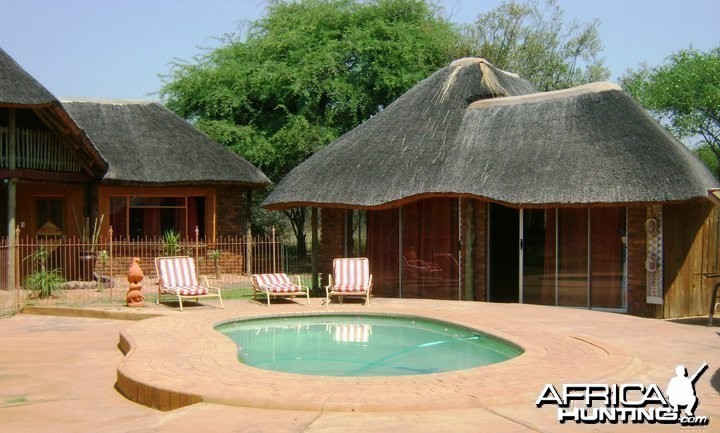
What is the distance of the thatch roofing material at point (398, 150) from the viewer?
14766 mm

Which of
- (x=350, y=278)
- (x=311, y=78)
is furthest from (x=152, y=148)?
(x=350, y=278)

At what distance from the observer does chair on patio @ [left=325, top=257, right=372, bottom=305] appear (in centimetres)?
1360

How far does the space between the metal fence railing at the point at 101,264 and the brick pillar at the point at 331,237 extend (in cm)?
100

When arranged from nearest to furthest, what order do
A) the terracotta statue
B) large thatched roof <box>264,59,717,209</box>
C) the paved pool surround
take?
the paved pool surround, large thatched roof <box>264,59,717,209</box>, the terracotta statue

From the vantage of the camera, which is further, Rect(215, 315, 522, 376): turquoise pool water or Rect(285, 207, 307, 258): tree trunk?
Rect(285, 207, 307, 258): tree trunk

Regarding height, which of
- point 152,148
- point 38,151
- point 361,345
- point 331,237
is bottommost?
point 361,345

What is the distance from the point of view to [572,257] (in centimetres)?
1360

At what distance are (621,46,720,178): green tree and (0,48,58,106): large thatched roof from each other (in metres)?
25.5

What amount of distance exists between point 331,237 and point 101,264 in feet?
22.4

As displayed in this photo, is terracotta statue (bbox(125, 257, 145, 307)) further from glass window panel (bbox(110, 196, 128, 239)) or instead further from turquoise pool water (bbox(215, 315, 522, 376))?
glass window panel (bbox(110, 196, 128, 239))

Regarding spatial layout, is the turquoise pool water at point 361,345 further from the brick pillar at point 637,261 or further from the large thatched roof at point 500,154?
the brick pillar at point 637,261

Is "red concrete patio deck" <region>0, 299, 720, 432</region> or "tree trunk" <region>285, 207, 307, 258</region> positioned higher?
"tree trunk" <region>285, 207, 307, 258</region>

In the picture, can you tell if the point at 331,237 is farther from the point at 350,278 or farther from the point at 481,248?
the point at 481,248

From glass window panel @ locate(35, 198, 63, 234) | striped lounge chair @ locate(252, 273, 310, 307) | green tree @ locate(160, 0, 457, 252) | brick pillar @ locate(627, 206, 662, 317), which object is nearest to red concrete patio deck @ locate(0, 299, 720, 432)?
brick pillar @ locate(627, 206, 662, 317)
